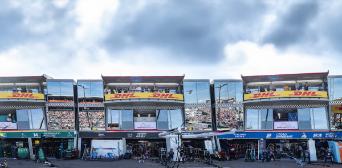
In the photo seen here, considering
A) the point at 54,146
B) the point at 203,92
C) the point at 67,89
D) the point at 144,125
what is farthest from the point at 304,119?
the point at 54,146

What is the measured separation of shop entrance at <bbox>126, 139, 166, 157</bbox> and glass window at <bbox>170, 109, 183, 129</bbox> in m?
2.70

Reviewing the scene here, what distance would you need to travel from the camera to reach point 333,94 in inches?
2299

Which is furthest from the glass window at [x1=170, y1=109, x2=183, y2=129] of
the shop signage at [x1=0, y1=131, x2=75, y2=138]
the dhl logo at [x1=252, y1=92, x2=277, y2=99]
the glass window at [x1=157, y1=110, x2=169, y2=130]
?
the shop signage at [x1=0, y1=131, x2=75, y2=138]

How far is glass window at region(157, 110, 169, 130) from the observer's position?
59.9 m

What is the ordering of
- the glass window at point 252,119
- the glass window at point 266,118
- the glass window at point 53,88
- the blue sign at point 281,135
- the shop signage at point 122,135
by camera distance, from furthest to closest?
the glass window at point 53,88, the glass window at point 252,119, the glass window at point 266,118, the shop signage at point 122,135, the blue sign at point 281,135

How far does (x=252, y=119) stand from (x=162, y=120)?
40.4 ft

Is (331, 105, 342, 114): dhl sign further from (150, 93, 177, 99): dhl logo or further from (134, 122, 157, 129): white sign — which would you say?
(134, 122, 157, 129): white sign

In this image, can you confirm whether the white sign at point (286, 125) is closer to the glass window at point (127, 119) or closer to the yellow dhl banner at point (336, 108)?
the yellow dhl banner at point (336, 108)

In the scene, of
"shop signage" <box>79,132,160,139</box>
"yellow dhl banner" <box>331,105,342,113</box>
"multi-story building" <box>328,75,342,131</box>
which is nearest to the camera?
"shop signage" <box>79,132,160,139</box>

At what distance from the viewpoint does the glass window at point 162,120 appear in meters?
59.9

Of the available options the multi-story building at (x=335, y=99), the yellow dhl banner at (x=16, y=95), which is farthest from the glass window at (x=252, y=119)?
the yellow dhl banner at (x=16, y=95)

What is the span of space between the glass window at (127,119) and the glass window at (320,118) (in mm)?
24483

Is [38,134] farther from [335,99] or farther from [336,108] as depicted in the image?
[336,108]

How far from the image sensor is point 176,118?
60.5 metres
